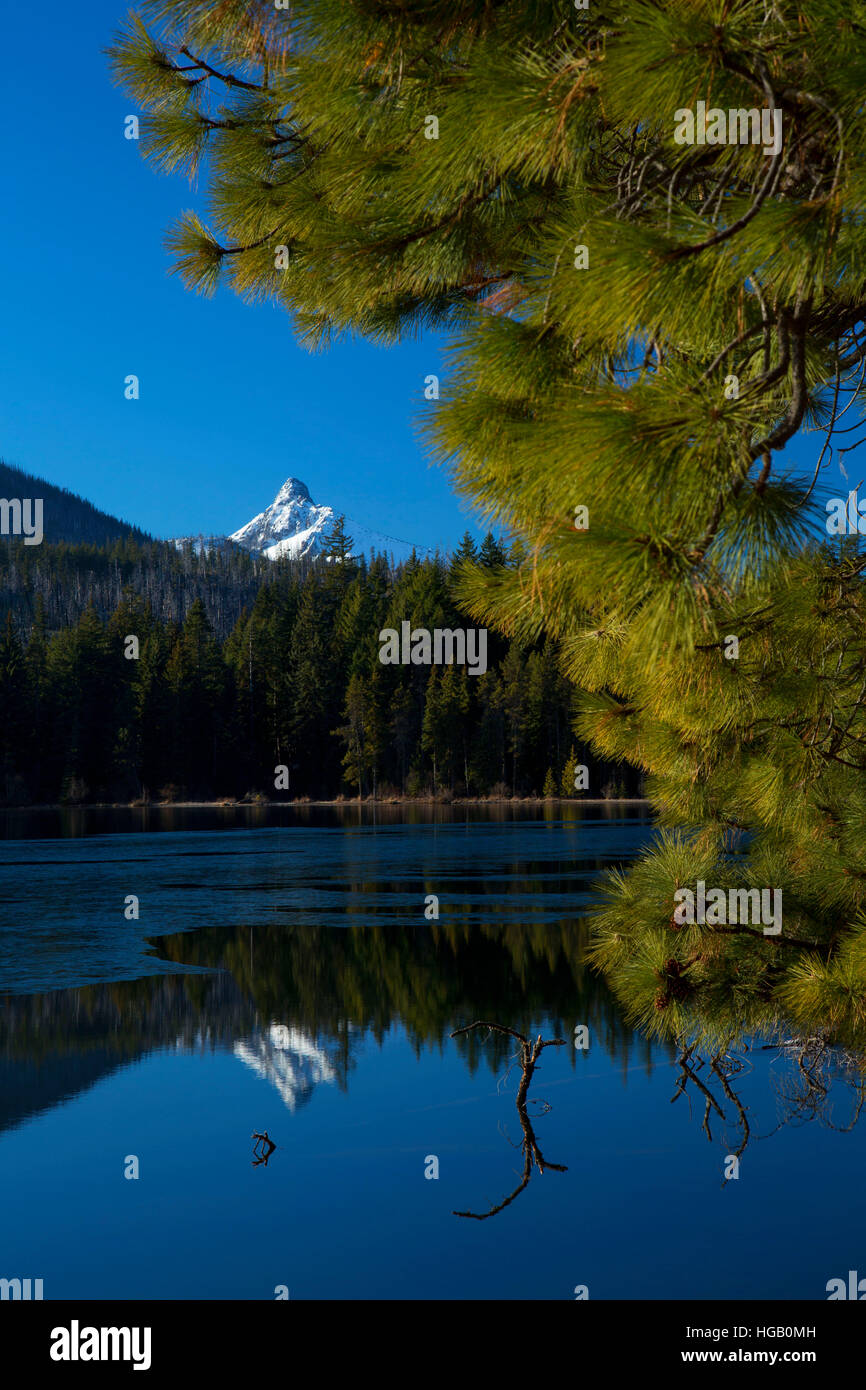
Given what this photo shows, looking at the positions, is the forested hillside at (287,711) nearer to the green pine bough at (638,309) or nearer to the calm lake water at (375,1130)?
the calm lake water at (375,1130)

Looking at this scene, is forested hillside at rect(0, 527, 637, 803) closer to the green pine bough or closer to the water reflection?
the water reflection

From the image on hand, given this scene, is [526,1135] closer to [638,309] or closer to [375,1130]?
[375,1130]

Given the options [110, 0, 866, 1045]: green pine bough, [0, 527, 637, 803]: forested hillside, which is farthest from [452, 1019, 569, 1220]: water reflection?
[0, 527, 637, 803]: forested hillside

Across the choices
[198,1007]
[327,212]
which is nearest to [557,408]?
[327,212]

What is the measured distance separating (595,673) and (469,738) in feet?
183

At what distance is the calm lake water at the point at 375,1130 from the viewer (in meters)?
5.23

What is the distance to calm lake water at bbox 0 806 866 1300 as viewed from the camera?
523 centimetres

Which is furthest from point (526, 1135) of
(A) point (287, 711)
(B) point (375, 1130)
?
(A) point (287, 711)

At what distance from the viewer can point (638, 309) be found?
222cm

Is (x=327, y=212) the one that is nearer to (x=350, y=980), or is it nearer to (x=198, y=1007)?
(x=198, y=1007)

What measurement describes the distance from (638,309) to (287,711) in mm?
63022

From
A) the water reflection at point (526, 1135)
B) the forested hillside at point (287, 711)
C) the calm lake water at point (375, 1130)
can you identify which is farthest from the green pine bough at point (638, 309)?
the forested hillside at point (287, 711)

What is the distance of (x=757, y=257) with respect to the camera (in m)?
2.17

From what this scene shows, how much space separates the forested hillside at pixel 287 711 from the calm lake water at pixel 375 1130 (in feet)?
137
